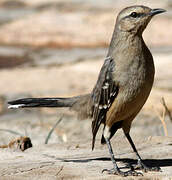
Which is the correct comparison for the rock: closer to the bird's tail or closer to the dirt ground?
the dirt ground

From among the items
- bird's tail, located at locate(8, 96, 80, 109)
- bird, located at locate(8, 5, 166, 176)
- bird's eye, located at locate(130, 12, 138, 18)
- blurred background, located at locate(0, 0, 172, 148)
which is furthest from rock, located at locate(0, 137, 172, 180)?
bird's eye, located at locate(130, 12, 138, 18)

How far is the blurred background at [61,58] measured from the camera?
762 cm

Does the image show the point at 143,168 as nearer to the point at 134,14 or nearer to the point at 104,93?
the point at 104,93

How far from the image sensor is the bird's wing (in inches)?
212

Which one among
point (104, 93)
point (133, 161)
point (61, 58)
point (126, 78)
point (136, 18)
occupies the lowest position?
point (133, 161)

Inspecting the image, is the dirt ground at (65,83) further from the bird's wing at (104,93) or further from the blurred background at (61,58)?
the bird's wing at (104,93)

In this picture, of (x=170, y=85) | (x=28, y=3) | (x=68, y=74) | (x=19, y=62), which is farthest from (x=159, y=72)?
(x=28, y=3)

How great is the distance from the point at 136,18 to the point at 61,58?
508cm

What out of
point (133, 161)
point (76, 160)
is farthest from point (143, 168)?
point (76, 160)

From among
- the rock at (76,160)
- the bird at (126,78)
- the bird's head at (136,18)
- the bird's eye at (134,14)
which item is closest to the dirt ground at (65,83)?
the rock at (76,160)

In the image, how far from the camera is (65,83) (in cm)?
898

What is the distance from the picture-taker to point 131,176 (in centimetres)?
526

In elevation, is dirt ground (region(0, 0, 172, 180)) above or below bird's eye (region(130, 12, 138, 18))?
below

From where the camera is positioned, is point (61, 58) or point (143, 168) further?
point (61, 58)
